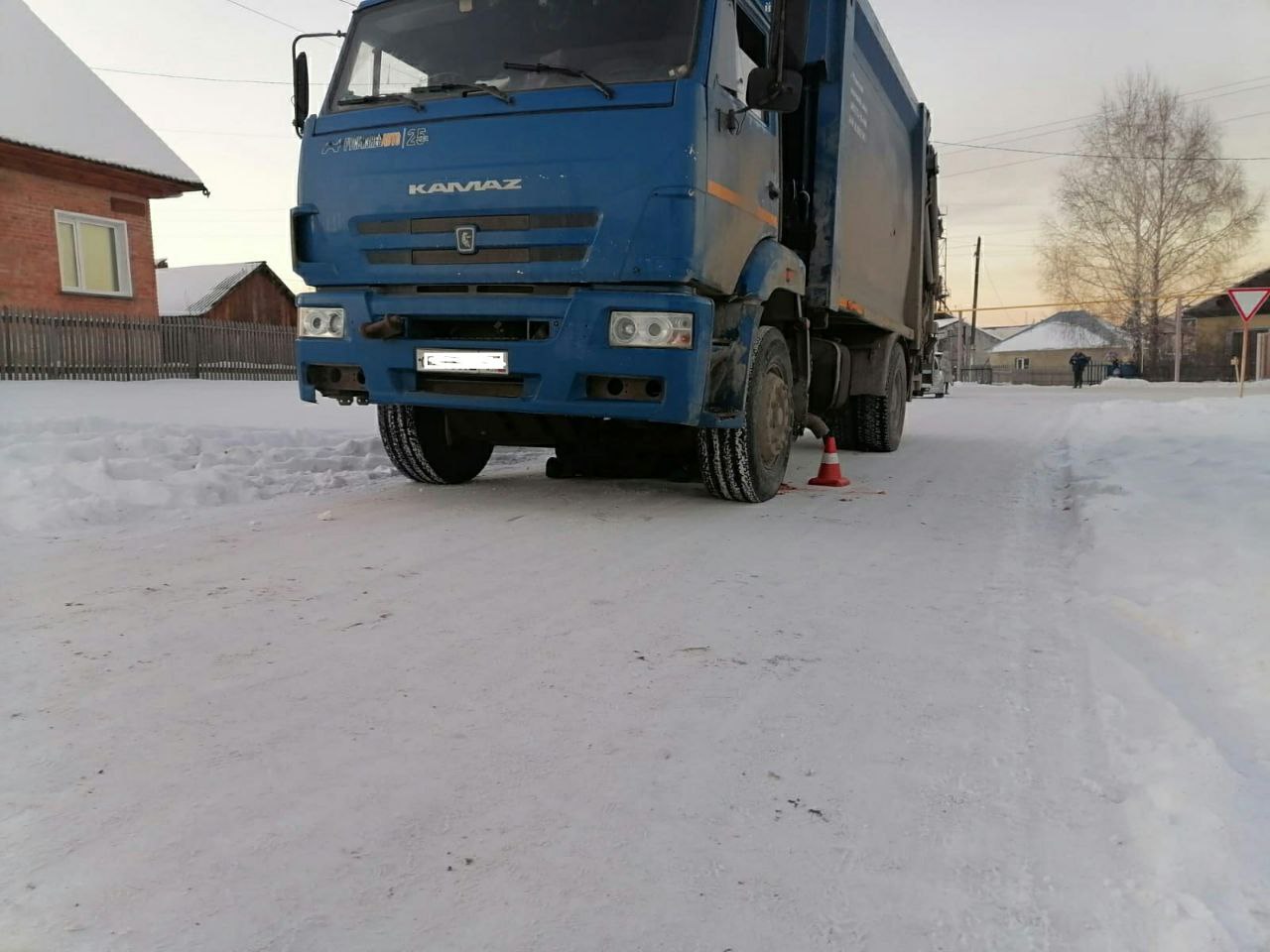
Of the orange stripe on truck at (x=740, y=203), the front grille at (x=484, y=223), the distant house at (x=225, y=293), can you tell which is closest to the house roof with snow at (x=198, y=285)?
the distant house at (x=225, y=293)

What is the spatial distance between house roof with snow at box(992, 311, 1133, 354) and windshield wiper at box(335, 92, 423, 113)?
212 ft

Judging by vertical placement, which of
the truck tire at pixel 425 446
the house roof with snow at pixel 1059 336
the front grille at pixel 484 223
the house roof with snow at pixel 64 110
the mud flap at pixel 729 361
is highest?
the house roof with snow at pixel 64 110

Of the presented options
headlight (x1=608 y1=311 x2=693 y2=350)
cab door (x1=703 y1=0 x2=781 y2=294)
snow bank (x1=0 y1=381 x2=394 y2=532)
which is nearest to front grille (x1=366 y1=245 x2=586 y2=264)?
headlight (x1=608 y1=311 x2=693 y2=350)

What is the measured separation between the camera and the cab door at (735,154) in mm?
4520

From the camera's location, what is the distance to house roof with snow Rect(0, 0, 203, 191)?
16.1m

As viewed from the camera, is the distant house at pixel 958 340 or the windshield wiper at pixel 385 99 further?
the distant house at pixel 958 340

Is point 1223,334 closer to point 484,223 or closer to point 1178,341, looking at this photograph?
point 1178,341

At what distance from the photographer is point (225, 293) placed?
3500 centimetres

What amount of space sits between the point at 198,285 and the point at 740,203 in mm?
36925

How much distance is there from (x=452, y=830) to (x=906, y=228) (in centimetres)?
892

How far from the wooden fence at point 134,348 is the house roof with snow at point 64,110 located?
314cm

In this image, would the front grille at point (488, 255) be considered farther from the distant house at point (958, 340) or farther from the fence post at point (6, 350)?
the fence post at point (6, 350)

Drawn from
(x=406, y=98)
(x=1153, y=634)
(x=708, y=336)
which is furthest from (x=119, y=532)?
(x=1153, y=634)

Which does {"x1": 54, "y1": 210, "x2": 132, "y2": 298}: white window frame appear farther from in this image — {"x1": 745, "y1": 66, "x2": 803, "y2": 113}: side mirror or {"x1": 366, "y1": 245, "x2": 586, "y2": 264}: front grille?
{"x1": 745, "y1": 66, "x2": 803, "y2": 113}: side mirror
